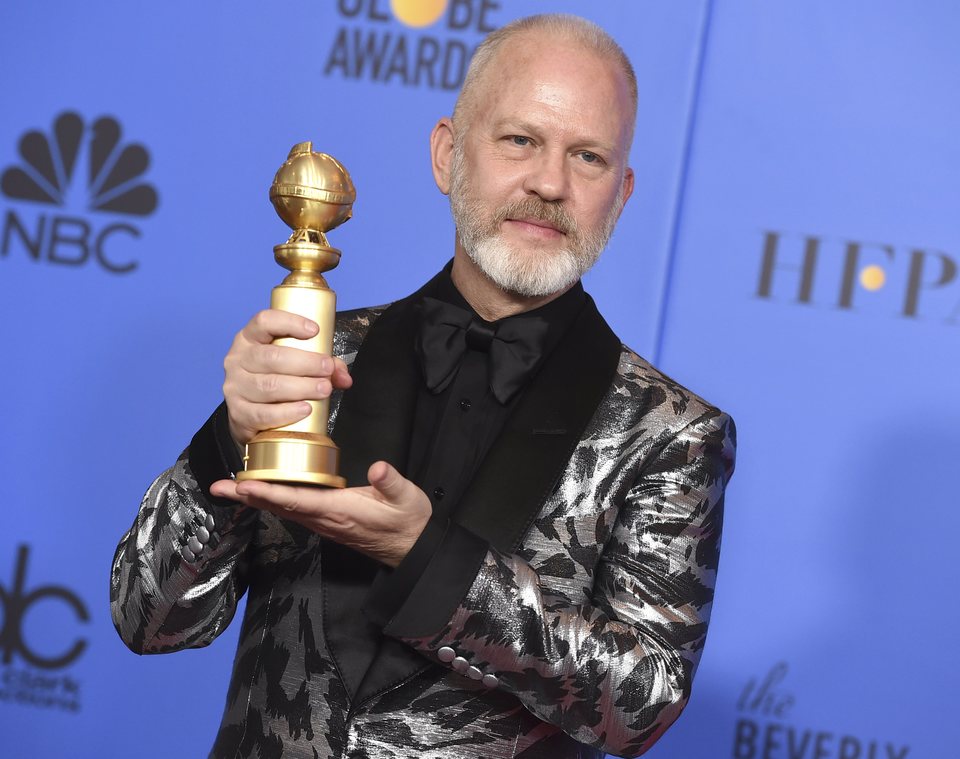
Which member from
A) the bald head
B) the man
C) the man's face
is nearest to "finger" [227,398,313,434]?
the man

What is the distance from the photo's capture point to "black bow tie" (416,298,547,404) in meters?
1.50

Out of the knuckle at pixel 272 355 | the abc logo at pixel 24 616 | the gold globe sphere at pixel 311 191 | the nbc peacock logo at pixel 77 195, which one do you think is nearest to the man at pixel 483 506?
the knuckle at pixel 272 355

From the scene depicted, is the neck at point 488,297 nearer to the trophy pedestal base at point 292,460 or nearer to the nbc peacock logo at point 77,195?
the trophy pedestal base at point 292,460

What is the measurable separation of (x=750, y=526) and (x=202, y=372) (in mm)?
1119

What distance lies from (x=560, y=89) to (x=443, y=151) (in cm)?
25

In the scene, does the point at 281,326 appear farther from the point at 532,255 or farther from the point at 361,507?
the point at 532,255

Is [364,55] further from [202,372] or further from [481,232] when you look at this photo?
[481,232]

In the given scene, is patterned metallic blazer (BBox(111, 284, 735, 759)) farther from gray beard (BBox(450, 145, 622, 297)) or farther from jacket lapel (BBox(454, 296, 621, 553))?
gray beard (BBox(450, 145, 622, 297))

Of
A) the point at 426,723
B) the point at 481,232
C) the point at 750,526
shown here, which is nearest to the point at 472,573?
the point at 426,723

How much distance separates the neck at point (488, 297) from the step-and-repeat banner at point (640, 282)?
826mm

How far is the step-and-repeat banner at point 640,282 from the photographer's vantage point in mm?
2344

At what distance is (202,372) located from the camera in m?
2.60

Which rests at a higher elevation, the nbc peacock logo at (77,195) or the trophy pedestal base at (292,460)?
the nbc peacock logo at (77,195)

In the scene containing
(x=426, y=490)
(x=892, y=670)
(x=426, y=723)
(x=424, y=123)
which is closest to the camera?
(x=426, y=723)
